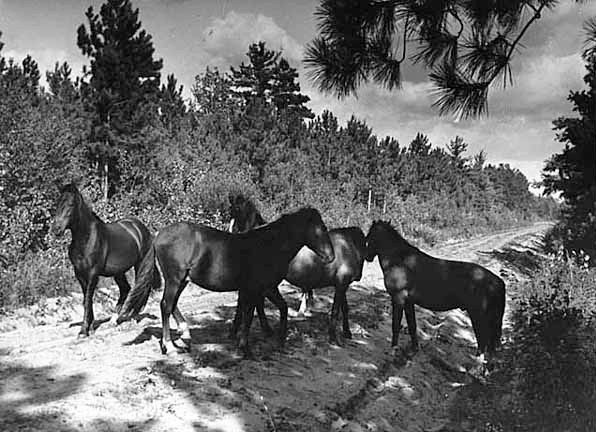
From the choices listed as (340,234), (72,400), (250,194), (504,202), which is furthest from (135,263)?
(504,202)

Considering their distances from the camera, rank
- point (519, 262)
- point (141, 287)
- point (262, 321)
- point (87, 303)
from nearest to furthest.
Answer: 1. point (141, 287)
2. point (87, 303)
3. point (262, 321)
4. point (519, 262)

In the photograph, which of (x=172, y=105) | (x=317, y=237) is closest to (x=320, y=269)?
(x=317, y=237)

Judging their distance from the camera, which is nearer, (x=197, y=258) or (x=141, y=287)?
(x=197, y=258)

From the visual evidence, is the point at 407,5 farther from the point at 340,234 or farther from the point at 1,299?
the point at 1,299

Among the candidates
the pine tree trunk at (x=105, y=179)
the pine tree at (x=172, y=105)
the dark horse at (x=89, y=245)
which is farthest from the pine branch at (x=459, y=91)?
the pine tree at (x=172, y=105)

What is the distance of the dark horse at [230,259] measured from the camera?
23.0ft

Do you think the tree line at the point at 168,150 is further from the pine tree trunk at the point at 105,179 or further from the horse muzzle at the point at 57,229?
the horse muzzle at the point at 57,229

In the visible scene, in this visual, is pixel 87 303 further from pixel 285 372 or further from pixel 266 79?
pixel 266 79

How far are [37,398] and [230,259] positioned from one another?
281 centimetres

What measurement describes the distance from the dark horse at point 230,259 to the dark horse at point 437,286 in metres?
1.42

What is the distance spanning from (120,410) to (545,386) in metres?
4.52

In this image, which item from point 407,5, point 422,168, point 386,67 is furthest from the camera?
point 422,168

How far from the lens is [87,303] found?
25.6 feet

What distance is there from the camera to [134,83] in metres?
21.8
